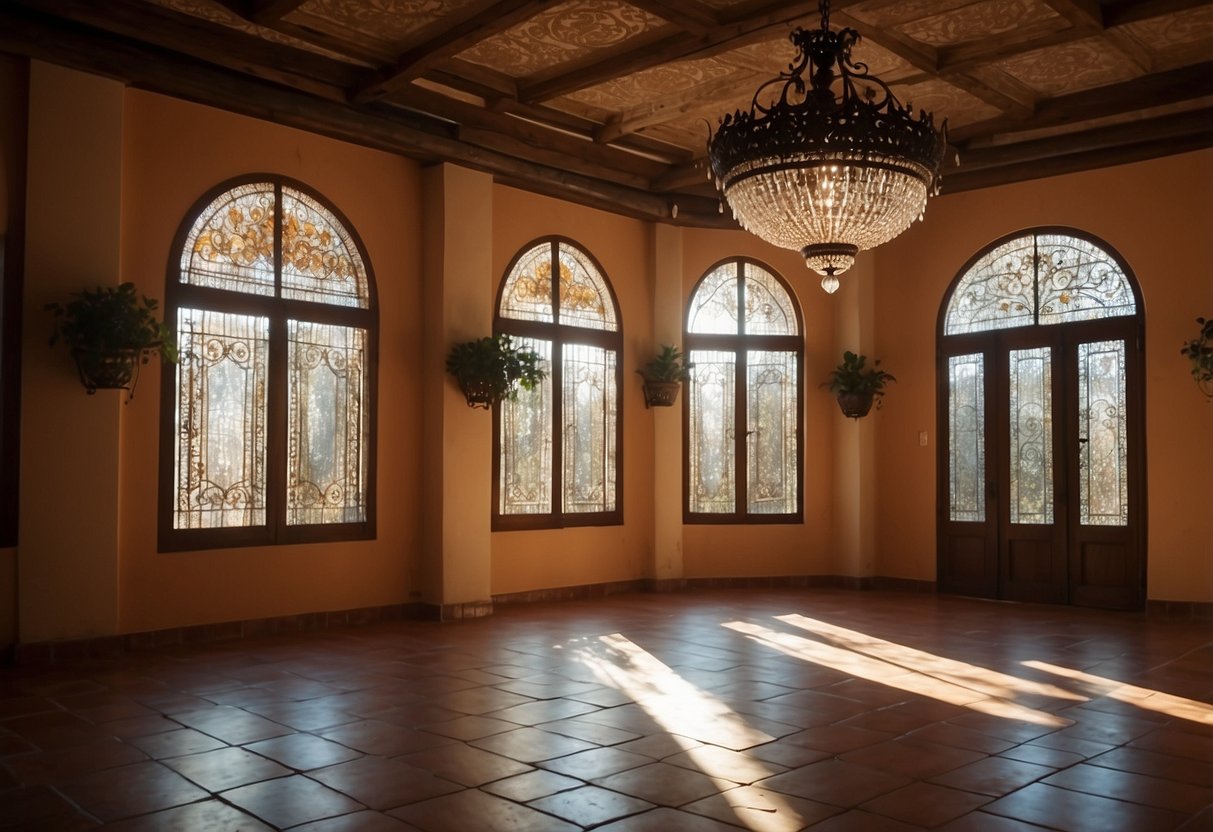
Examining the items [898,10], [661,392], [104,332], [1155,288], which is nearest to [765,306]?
[661,392]

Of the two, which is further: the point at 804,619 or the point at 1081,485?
the point at 1081,485

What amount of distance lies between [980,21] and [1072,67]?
3.85ft

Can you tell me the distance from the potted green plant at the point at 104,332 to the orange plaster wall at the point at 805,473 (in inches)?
194

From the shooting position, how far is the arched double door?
7.83 metres

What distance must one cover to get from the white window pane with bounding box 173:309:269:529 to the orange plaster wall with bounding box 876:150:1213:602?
17.7 feet

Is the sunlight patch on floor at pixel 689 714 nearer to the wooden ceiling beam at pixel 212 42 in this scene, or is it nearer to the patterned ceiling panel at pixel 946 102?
the wooden ceiling beam at pixel 212 42

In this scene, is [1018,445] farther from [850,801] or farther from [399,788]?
[399,788]

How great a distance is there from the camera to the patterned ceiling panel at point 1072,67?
6.38m

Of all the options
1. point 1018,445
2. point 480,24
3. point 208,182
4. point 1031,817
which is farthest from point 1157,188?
point 208,182


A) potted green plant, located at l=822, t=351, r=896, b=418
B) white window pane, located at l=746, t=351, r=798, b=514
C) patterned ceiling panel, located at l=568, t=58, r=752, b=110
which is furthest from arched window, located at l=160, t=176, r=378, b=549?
potted green plant, located at l=822, t=351, r=896, b=418

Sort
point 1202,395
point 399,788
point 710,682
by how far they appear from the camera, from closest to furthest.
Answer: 1. point 399,788
2. point 710,682
3. point 1202,395

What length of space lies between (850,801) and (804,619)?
13.5ft

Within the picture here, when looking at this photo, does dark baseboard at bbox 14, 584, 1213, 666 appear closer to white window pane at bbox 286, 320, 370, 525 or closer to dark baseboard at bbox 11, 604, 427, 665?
dark baseboard at bbox 11, 604, 427, 665

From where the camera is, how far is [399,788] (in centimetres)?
354
